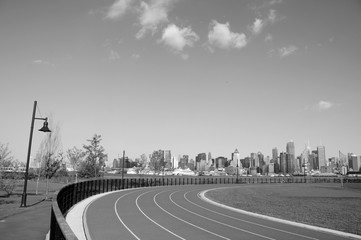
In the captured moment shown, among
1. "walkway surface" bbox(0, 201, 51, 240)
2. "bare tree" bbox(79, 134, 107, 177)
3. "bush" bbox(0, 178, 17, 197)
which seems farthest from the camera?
"bare tree" bbox(79, 134, 107, 177)

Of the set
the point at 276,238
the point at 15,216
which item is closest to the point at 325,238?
the point at 276,238

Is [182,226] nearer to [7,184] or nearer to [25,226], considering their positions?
[25,226]

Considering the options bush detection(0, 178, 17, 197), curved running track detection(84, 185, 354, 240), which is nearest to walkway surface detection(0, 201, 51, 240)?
curved running track detection(84, 185, 354, 240)

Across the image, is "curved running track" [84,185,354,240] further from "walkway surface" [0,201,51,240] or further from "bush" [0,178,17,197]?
"bush" [0,178,17,197]

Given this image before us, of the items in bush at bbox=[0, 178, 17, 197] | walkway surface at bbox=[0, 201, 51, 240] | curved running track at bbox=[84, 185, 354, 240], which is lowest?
curved running track at bbox=[84, 185, 354, 240]

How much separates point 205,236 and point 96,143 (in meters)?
48.7

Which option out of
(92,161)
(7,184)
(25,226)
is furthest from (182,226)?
(92,161)

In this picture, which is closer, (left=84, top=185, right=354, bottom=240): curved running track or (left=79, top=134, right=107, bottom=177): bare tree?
(left=84, top=185, right=354, bottom=240): curved running track

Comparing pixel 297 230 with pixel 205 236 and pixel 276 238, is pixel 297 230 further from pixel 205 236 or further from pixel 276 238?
pixel 205 236

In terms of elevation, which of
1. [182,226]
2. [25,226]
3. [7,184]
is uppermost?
[7,184]

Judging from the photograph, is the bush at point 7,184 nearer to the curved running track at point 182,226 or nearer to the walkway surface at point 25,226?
the walkway surface at point 25,226

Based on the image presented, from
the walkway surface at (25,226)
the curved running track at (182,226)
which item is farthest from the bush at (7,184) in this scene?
the curved running track at (182,226)

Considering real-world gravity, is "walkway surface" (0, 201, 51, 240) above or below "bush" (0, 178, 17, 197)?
below

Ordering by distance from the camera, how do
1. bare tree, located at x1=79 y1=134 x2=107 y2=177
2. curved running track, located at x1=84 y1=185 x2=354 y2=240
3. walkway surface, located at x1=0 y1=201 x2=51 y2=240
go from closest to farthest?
walkway surface, located at x1=0 y1=201 x2=51 y2=240, curved running track, located at x1=84 y1=185 x2=354 y2=240, bare tree, located at x1=79 y1=134 x2=107 y2=177
